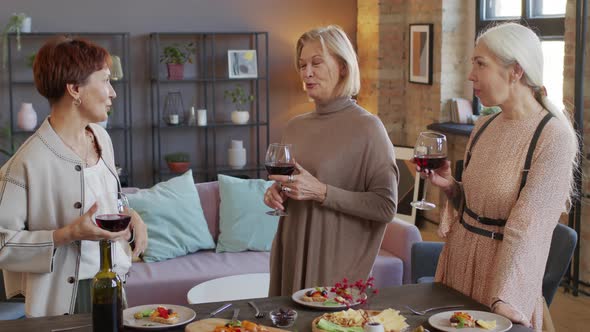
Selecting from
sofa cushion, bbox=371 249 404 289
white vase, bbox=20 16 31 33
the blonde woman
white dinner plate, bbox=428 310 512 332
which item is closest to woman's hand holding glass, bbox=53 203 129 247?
the blonde woman

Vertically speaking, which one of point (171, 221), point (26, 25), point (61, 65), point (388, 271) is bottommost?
point (388, 271)

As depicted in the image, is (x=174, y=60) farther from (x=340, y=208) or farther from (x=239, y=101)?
(x=340, y=208)

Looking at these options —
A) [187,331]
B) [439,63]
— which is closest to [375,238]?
[187,331]

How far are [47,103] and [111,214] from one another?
5.79 meters

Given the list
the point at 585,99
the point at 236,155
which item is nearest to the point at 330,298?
the point at 585,99

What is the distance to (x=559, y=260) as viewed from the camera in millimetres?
3123

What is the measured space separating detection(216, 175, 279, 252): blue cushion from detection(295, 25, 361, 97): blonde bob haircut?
2.39 meters

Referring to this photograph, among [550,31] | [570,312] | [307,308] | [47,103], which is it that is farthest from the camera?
[47,103]

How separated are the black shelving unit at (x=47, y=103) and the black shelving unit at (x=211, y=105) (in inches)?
10.0

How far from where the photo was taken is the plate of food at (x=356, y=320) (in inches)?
80.4

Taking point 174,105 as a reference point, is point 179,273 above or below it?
below

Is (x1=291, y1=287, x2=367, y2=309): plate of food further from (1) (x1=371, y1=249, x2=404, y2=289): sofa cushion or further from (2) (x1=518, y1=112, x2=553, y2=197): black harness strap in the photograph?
(1) (x1=371, y1=249, x2=404, y2=289): sofa cushion

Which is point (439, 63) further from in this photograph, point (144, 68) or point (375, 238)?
point (375, 238)

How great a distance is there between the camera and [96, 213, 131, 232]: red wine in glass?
196cm
